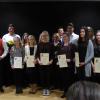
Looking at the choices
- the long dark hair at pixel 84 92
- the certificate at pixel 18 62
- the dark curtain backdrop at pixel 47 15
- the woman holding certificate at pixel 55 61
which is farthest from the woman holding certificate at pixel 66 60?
the long dark hair at pixel 84 92

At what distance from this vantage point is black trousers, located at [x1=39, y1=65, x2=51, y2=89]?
19.9ft

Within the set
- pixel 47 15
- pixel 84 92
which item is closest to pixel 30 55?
pixel 47 15

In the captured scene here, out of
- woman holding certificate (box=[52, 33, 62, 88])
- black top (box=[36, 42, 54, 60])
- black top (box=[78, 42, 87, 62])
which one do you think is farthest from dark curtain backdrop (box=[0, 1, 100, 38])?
black top (box=[78, 42, 87, 62])

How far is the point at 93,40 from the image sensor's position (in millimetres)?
5695

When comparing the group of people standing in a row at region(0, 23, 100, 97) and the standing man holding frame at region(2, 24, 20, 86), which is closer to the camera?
the group of people standing in a row at region(0, 23, 100, 97)

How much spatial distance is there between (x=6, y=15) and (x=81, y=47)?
12.1 feet

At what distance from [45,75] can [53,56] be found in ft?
1.46

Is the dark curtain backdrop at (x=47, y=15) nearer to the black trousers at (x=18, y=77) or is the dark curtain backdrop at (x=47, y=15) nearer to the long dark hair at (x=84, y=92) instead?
the black trousers at (x=18, y=77)

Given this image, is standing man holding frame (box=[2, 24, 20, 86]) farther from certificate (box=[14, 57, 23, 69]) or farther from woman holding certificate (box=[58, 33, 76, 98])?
woman holding certificate (box=[58, 33, 76, 98])

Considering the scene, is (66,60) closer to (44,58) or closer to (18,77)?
(44,58)

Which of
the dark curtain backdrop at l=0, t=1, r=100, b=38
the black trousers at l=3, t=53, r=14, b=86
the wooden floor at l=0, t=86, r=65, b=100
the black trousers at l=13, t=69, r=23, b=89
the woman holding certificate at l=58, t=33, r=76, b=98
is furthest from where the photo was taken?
the dark curtain backdrop at l=0, t=1, r=100, b=38

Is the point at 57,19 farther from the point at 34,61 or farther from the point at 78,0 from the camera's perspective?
the point at 34,61

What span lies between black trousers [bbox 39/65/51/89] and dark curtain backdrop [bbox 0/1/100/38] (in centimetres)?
249

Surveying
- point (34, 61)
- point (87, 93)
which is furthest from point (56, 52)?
point (87, 93)
